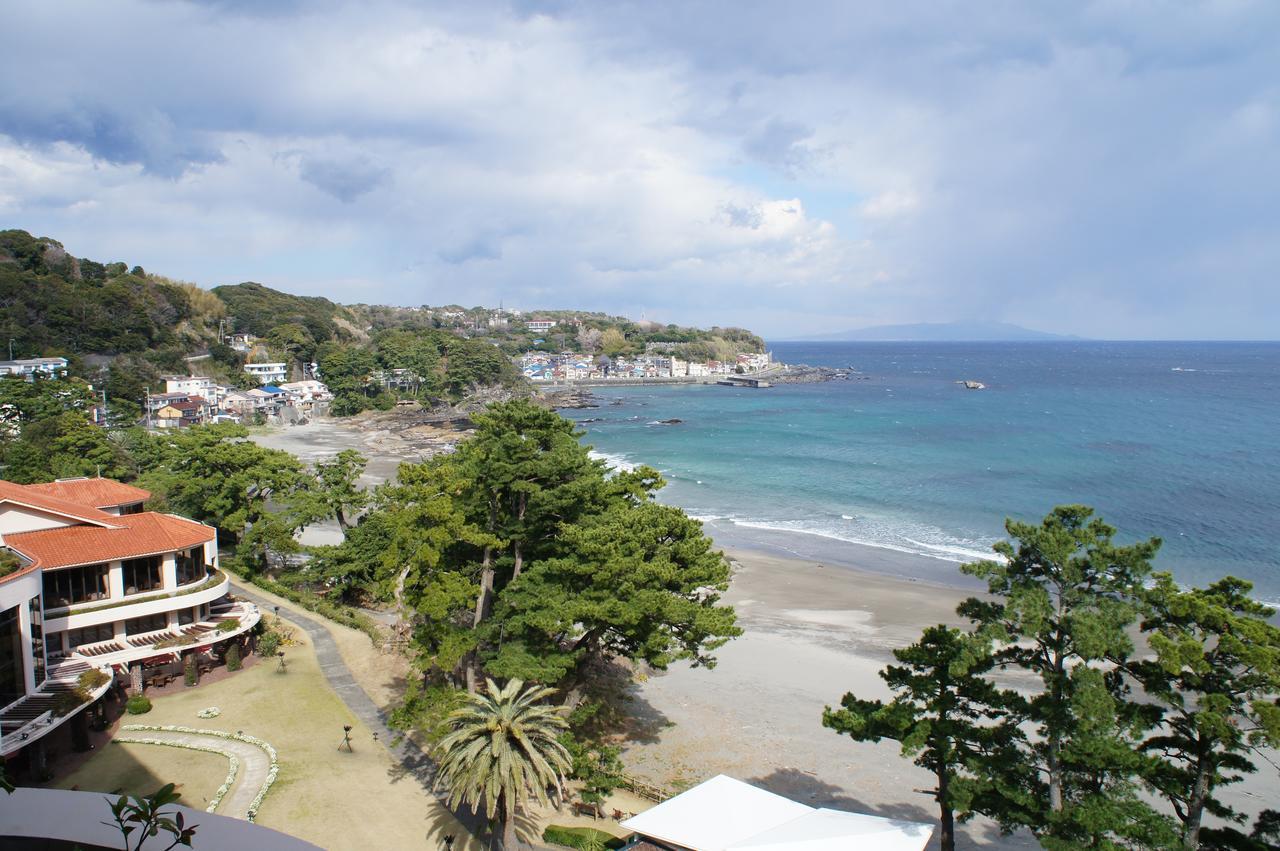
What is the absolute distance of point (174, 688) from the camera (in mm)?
19219

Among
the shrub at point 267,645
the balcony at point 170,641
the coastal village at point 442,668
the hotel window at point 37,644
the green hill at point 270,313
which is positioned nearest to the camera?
the coastal village at point 442,668

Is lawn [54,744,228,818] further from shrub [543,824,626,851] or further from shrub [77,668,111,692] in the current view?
shrub [543,824,626,851]

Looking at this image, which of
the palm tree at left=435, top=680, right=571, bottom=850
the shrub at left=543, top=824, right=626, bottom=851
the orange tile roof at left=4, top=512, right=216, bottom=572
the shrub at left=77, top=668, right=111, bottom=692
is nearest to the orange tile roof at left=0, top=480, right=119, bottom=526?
the orange tile roof at left=4, top=512, right=216, bottom=572

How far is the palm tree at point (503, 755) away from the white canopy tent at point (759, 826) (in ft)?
5.85

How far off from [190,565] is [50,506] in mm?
3568

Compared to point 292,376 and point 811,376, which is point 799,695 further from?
point 811,376

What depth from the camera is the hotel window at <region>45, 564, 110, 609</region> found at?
18344mm

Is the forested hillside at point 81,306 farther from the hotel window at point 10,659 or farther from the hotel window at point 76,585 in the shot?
the hotel window at point 10,659

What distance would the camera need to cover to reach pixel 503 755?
41.2 feet

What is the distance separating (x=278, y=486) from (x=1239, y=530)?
47.5 m

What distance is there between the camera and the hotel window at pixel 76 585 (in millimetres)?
18344

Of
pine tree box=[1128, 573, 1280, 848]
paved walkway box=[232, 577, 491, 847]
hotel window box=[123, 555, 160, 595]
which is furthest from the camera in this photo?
hotel window box=[123, 555, 160, 595]

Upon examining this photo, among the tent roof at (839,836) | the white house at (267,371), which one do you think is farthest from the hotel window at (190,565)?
the white house at (267,371)

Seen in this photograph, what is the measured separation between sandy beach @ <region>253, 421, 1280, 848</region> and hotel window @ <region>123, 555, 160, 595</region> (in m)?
13.3
